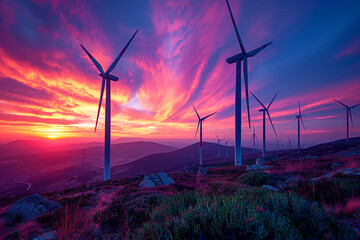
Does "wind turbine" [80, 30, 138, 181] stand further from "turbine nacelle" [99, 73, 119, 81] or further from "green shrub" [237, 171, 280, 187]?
"green shrub" [237, 171, 280, 187]

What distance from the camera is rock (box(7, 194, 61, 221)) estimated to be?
26.6 feet

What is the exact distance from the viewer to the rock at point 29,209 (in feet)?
26.6

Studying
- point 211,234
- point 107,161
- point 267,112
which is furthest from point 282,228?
point 267,112

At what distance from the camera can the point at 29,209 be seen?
842 centimetres

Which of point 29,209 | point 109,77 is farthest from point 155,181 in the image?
point 109,77

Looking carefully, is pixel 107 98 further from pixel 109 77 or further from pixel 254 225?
pixel 254 225

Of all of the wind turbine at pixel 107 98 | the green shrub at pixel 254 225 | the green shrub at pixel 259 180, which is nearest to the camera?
the green shrub at pixel 254 225

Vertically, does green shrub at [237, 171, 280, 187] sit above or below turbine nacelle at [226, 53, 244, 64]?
below

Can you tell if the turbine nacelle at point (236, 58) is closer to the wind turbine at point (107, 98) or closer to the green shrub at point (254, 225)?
the wind turbine at point (107, 98)

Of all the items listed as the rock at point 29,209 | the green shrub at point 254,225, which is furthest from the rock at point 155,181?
the green shrub at point 254,225

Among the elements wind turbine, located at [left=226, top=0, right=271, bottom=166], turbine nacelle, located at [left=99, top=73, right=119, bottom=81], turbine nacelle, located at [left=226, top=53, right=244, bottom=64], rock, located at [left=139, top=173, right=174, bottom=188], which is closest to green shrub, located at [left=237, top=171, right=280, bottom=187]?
rock, located at [left=139, top=173, right=174, bottom=188]

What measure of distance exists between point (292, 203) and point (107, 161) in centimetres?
2865

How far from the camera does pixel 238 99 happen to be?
2178cm

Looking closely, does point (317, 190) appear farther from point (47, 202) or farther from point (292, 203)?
point (47, 202)
